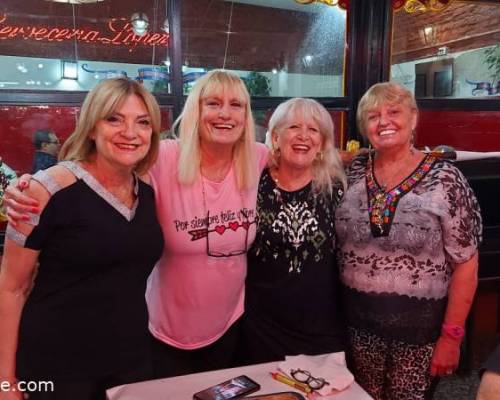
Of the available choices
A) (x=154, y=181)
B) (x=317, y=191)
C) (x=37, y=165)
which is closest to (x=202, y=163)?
(x=154, y=181)

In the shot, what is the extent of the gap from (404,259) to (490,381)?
2.59 ft

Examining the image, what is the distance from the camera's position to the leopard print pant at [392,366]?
1691 millimetres

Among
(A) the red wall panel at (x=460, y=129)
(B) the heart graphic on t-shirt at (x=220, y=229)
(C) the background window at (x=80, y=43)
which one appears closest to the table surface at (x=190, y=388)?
(B) the heart graphic on t-shirt at (x=220, y=229)

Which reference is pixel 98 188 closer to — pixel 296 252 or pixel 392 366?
pixel 296 252

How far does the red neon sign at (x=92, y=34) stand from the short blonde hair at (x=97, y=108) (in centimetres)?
178

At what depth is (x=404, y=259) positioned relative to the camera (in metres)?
1.65

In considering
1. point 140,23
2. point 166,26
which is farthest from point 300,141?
point 140,23

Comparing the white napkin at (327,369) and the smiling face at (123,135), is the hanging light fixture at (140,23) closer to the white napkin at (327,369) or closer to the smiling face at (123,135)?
the smiling face at (123,135)

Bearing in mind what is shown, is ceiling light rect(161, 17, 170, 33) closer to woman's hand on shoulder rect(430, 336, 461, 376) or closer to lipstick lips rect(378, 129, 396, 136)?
lipstick lips rect(378, 129, 396, 136)

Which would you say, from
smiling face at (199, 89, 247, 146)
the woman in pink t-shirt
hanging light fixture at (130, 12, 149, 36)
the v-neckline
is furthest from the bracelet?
hanging light fixture at (130, 12, 149, 36)

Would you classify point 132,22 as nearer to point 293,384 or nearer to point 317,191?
point 317,191

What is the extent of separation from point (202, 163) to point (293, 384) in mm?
893

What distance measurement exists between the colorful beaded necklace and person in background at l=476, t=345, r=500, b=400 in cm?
78

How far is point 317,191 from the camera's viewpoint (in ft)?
6.00
